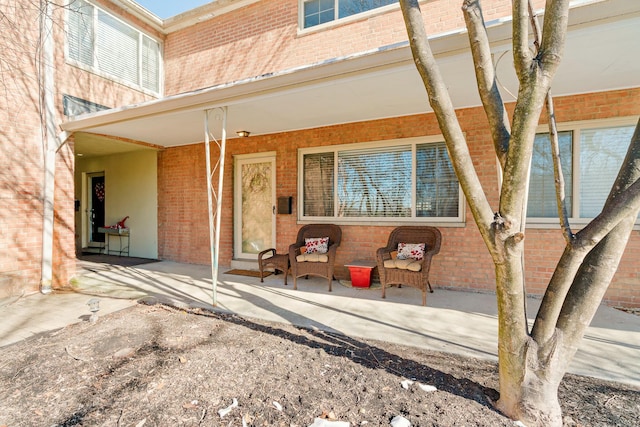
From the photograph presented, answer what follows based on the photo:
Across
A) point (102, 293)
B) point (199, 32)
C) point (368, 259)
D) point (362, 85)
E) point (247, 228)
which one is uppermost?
point (199, 32)

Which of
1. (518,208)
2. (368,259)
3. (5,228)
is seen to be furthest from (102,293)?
(518,208)

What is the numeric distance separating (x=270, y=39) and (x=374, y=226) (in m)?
4.36

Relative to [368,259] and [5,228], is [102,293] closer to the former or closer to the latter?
[5,228]

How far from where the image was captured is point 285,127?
562 centimetres

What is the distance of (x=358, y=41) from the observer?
5613mm

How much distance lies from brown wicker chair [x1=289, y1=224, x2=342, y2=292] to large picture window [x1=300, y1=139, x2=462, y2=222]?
1.03 ft

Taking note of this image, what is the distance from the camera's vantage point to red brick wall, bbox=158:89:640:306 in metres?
4.07

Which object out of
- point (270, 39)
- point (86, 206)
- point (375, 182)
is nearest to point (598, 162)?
point (375, 182)

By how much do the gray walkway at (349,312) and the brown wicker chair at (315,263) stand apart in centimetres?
27

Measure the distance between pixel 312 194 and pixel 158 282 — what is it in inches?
120

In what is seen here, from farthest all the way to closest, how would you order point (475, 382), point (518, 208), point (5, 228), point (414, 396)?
1. point (5, 228)
2. point (475, 382)
3. point (414, 396)
4. point (518, 208)

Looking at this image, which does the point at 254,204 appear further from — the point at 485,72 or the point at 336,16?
the point at 485,72

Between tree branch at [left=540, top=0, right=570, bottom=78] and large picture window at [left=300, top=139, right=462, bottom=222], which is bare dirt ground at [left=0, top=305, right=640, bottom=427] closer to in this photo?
tree branch at [left=540, top=0, right=570, bottom=78]

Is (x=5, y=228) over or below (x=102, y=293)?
over
